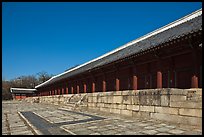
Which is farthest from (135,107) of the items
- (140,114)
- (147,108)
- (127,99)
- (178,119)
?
(178,119)

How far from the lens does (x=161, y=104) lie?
296 inches

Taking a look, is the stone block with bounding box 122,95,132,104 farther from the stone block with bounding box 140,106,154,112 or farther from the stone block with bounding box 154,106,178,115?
the stone block with bounding box 154,106,178,115

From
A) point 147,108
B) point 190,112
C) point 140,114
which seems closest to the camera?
point 190,112

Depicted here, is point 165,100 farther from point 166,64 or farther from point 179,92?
point 166,64

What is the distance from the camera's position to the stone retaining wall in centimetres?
624

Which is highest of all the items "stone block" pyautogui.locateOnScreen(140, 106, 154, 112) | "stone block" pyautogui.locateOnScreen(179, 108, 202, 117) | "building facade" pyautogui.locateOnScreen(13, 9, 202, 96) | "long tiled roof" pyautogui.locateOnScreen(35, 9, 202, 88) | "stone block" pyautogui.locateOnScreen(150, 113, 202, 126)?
"long tiled roof" pyautogui.locateOnScreen(35, 9, 202, 88)

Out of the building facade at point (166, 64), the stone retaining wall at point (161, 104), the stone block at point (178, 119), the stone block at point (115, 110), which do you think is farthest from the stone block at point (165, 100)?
the stone block at point (115, 110)

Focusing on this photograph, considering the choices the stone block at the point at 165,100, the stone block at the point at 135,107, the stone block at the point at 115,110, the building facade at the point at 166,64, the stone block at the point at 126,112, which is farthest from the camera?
the stone block at the point at 115,110

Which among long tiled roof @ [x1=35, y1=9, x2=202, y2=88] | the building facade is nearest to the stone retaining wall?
the building facade

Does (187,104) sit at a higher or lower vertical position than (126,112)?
higher

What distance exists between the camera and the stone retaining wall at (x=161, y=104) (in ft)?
20.5

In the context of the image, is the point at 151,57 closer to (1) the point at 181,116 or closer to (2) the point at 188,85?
(2) the point at 188,85

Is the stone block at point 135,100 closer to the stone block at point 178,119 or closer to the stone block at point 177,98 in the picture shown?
the stone block at point 178,119

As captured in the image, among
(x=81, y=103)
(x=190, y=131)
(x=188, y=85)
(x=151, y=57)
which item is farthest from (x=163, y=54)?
(x=81, y=103)
